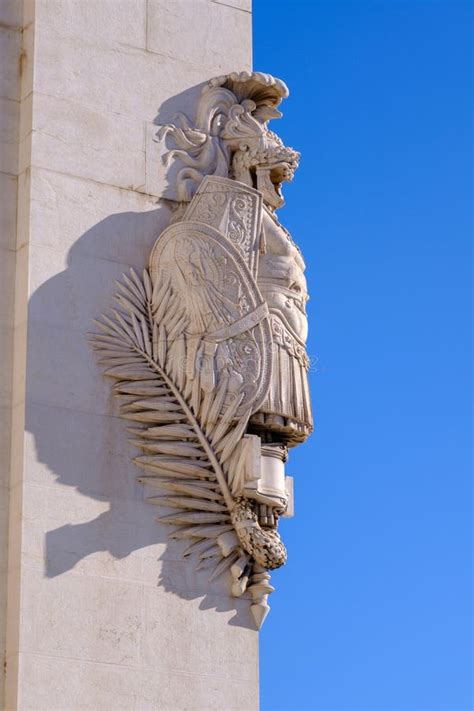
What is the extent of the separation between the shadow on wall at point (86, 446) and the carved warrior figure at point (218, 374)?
0.11m

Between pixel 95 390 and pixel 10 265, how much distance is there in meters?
1.10

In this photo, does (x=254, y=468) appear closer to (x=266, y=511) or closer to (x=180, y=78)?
(x=266, y=511)

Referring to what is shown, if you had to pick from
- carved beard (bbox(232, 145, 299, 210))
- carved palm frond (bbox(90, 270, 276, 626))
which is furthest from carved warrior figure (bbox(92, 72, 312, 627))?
carved beard (bbox(232, 145, 299, 210))

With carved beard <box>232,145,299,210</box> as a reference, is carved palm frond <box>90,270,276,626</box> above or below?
below

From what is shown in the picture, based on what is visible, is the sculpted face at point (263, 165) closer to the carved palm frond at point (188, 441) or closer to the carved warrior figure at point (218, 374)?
the carved warrior figure at point (218, 374)

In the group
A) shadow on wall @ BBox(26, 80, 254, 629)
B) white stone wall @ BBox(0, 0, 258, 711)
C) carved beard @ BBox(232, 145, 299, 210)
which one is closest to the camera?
white stone wall @ BBox(0, 0, 258, 711)

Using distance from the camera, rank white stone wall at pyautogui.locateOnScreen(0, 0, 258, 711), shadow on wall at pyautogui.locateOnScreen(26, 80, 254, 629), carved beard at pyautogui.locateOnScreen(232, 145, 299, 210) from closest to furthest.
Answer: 1. white stone wall at pyautogui.locateOnScreen(0, 0, 258, 711)
2. shadow on wall at pyautogui.locateOnScreen(26, 80, 254, 629)
3. carved beard at pyautogui.locateOnScreen(232, 145, 299, 210)

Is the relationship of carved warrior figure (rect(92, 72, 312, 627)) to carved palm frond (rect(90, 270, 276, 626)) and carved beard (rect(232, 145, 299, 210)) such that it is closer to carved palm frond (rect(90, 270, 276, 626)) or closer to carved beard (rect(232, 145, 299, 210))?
carved palm frond (rect(90, 270, 276, 626))

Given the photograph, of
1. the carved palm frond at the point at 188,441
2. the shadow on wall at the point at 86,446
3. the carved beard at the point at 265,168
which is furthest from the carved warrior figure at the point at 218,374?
the carved beard at the point at 265,168

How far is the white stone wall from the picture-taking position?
49.9 ft

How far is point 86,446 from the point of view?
15.8 meters

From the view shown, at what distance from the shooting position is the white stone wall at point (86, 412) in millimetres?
15203

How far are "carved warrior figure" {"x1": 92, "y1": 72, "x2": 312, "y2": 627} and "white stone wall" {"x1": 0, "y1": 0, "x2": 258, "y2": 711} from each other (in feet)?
0.65

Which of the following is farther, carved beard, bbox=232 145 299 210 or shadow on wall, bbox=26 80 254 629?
carved beard, bbox=232 145 299 210
